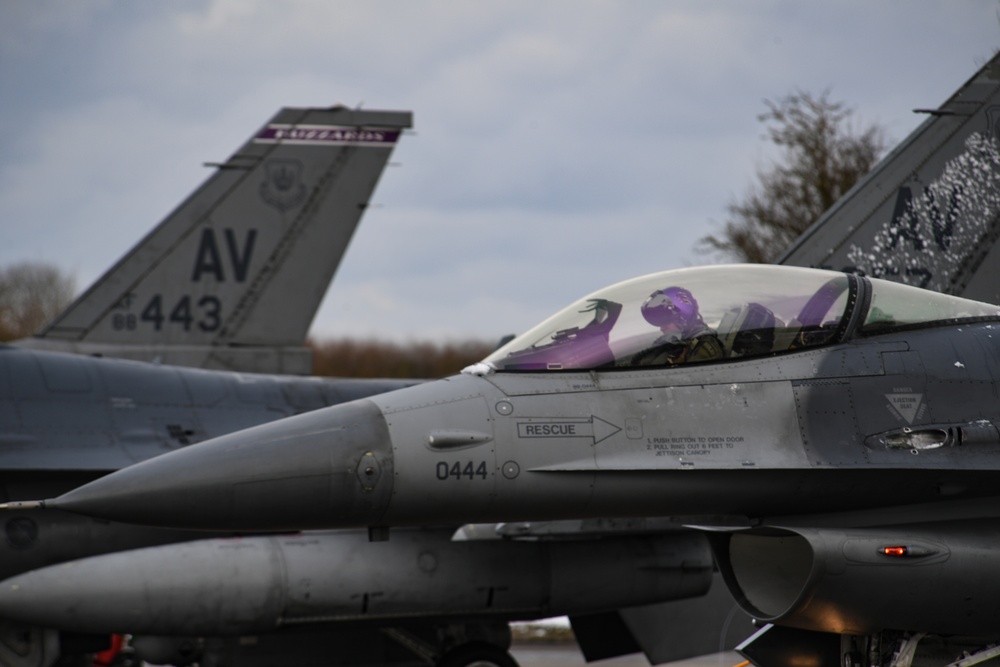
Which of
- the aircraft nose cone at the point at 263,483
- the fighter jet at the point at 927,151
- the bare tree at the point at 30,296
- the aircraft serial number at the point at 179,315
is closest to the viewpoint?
the aircraft nose cone at the point at 263,483

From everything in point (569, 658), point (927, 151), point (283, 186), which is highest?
point (283, 186)

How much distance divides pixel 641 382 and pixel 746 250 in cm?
1820

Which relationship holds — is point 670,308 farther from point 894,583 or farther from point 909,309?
point 894,583

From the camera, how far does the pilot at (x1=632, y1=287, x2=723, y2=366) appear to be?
215 inches

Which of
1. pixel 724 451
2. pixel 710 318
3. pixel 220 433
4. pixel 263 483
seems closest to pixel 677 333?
pixel 710 318

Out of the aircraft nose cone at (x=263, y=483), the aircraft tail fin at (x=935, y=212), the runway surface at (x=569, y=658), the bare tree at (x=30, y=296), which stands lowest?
the runway surface at (x=569, y=658)

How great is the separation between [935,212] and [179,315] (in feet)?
23.1

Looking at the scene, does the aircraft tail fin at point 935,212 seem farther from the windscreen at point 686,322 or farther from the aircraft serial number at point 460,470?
the aircraft serial number at point 460,470

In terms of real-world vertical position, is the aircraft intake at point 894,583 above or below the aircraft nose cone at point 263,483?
below

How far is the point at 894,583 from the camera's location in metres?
5.07

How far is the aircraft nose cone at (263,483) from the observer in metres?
4.81

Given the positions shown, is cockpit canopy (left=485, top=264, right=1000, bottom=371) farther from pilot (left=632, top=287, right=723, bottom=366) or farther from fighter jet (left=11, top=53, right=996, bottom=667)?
fighter jet (left=11, top=53, right=996, bottom=667)

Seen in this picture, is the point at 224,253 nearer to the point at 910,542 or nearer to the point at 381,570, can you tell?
the point at 381,570

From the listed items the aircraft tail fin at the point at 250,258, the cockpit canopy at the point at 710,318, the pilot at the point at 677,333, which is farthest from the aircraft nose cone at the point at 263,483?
the aircraft tail fin at the point at 250,258
